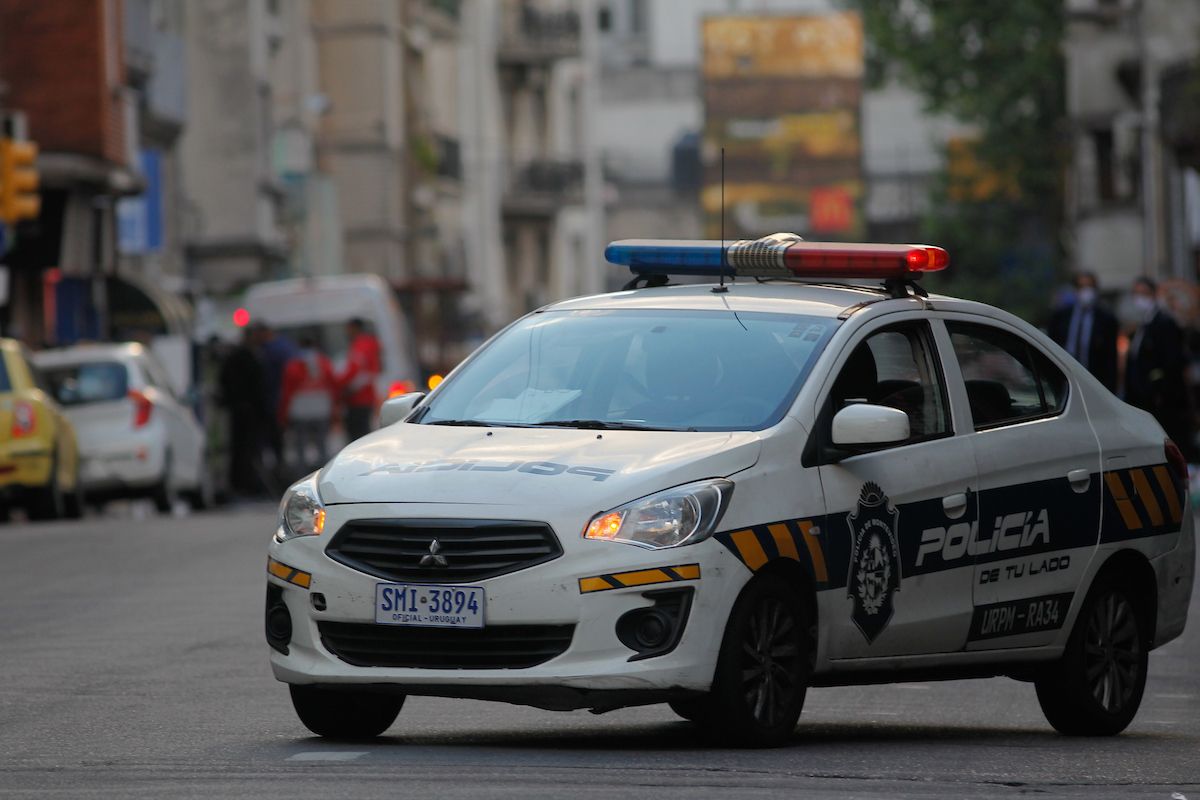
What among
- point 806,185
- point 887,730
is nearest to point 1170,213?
point 887,730

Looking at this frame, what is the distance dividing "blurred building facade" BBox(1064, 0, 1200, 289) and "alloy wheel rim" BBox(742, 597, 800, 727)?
38.1m

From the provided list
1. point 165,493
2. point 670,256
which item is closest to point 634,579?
point 670,256

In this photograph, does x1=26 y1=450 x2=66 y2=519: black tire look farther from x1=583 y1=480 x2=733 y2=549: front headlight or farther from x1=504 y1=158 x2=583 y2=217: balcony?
x1=504 y1=158 x2=583 y2=217: balcony

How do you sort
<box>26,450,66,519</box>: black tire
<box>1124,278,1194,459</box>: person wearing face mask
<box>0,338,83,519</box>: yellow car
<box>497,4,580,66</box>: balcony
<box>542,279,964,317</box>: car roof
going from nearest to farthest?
1. <box>542,279,964,317</box>: car roof
2. <box>1124,278,1194,459</box>: person wearing face mask
3. <box>0,338,83,519</box>: yellow car
4. <box>26,450,66,519</box>: black tire
5. <box>497,4,580,66</box>: balcony

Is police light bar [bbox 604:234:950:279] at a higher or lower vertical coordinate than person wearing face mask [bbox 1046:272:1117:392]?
higher

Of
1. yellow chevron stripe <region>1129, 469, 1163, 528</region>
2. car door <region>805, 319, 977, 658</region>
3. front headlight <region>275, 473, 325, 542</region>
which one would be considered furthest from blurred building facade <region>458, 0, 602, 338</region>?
front headlight <region>275, 473, 325, 542</region>

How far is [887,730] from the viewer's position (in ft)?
34.3

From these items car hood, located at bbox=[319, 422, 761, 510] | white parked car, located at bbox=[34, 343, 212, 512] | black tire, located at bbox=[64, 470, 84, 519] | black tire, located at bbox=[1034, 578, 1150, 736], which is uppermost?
car hood, located at bbox=[319, 422, 761, 510]

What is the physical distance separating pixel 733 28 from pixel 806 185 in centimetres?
671

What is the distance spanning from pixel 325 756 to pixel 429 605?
616 millimetres

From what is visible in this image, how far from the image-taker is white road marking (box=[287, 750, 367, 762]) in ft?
29.0

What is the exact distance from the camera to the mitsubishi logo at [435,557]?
872 centimetres

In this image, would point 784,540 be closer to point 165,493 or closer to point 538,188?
point 165,493

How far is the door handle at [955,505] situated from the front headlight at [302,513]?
217 cm
